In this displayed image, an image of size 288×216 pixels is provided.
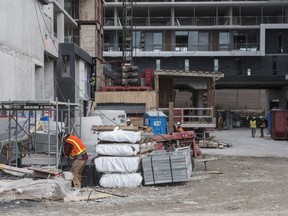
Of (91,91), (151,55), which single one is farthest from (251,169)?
(151,55)

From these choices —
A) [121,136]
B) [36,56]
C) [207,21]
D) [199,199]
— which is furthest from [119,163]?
[207,21]

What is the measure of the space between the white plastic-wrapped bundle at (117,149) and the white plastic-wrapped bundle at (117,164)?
0.14m

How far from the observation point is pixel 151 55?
5453cm

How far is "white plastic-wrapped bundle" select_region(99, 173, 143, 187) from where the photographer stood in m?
12.8

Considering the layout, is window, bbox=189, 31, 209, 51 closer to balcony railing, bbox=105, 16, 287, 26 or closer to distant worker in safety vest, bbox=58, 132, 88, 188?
balcony railing, bbox=105, 16, 287, 26

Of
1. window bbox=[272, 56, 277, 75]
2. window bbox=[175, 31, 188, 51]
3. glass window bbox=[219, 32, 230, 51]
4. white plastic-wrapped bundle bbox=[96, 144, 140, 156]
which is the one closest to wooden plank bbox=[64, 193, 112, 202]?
white plastic-wrapped bundle bbox=[96, 144, 140, 156]

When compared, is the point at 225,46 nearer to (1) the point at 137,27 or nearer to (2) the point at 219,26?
(2) the point at 219,26

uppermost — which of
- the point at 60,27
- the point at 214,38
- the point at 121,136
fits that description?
the point at 214,38

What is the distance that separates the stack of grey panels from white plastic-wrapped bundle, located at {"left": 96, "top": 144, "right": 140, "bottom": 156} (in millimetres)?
441

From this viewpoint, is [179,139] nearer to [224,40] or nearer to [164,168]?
[164,168]

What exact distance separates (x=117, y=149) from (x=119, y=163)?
40cm

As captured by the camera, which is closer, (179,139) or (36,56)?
(179,139)

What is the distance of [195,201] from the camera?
11.0 metres

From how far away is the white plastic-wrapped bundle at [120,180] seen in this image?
12.8 metres
